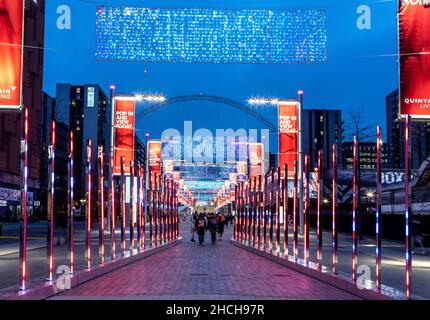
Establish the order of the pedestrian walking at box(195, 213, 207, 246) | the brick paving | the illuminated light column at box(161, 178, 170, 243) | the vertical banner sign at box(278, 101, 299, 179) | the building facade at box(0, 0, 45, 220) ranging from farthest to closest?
the building facade at box(0, 0, 45, 220)
the vertical banner sign at box(278, 101, 299, 179)
the pedestrian walking at box(195, 213, 207, 246)
the illuminated light column at box(161, 178, 170, 243)
the brick paving

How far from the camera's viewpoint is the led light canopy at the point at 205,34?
17750mm

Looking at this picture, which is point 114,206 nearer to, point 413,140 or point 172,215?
point 172,215

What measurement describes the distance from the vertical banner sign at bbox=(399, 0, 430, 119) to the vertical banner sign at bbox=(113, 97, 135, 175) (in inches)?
981

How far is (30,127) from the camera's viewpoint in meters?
73.6

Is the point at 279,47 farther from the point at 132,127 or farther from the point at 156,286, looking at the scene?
the point at 132,127

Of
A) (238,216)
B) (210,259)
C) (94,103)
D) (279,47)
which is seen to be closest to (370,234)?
(238,216)

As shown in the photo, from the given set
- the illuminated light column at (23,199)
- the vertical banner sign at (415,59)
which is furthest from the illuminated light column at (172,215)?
the illuminated light column at (23,199)

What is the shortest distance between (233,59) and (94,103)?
16475cm

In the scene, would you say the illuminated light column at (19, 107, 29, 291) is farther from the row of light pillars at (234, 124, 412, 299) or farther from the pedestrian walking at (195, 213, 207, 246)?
the pedestrian walking at (195, 213, 207, 246)

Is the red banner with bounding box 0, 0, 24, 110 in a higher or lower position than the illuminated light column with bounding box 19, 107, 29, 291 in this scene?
higher

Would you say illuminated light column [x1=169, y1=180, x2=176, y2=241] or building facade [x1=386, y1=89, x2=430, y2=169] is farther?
illuminated light column [x1=169, y1=180, x2=176, y2=241]

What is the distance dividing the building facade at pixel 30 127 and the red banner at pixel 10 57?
56.6 metres

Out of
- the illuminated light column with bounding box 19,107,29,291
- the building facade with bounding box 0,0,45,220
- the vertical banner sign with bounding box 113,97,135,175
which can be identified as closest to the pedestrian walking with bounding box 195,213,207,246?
the vertical banner sign with bounding box 113,97,135,175

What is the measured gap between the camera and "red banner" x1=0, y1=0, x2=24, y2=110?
611 inches
